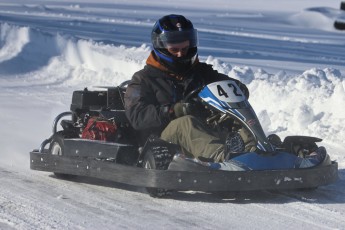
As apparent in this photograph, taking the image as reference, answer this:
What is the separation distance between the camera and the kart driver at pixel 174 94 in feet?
19.3

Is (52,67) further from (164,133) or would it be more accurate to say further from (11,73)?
(164,133)

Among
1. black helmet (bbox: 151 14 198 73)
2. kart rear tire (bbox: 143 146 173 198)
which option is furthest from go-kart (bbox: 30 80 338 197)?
black helmet (bbox: 151 14 198 73)

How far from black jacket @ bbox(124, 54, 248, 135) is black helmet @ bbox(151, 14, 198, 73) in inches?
2.5

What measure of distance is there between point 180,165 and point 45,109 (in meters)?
5.19

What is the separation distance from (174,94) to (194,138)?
65cm

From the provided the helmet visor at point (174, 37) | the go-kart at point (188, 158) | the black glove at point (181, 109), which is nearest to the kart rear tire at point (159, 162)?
the go-kart at point (188, 158)

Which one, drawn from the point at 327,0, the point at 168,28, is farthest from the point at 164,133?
the point at 327,0

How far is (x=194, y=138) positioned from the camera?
592 centimetres

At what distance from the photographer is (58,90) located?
12.5 m

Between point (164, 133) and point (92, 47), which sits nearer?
point (164, 133)

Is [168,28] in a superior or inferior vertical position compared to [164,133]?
superior

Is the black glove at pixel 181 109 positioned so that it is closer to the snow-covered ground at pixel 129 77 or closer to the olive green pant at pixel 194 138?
the olive green pant at pixel 194 138

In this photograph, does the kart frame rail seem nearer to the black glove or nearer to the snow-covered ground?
the snow-covered ground

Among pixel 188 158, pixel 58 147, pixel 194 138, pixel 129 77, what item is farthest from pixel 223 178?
pixel 129 77
